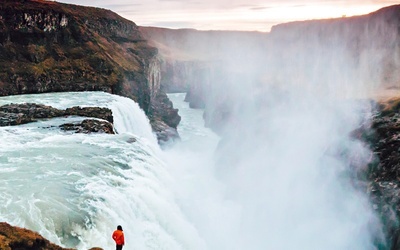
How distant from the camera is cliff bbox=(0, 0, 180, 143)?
51.1 meters

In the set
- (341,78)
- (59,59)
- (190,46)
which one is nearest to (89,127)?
(59,59)

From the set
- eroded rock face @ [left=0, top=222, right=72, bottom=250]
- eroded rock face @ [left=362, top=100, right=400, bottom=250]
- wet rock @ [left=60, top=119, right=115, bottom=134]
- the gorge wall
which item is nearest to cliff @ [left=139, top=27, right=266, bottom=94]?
the gorge wall

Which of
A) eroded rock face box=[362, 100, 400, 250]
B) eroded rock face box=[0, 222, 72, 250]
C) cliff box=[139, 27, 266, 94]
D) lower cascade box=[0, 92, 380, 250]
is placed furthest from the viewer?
cliff box=[139, 27, 266, 94]

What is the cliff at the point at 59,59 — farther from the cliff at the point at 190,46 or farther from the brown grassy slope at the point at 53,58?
the cliff at the point at 190,46

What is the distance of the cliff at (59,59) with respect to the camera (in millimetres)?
51062

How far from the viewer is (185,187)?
33531mm

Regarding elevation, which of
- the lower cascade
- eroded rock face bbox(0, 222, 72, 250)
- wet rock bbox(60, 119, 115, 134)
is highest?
eroded rock face bbox(0, 222, 72, 250)

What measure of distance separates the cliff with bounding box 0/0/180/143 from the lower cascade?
3724 mm

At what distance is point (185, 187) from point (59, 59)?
3282 cm

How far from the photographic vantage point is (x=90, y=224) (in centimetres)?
1622

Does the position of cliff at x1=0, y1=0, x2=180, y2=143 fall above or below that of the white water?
above

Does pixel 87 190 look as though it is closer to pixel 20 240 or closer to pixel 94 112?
pixel 20 240

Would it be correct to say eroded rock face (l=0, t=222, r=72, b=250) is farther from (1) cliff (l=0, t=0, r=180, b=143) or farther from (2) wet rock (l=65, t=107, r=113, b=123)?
(1) cliff (l=0, t=0, r=180, b=143)

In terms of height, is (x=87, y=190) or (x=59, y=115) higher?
(x=87, y=190)
